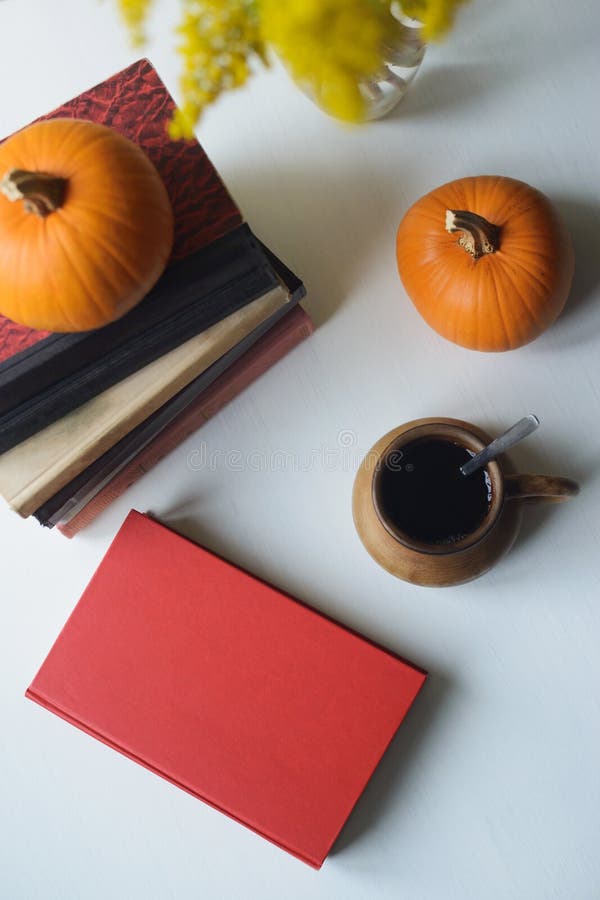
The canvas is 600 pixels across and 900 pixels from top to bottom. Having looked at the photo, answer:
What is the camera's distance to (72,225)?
1.67 ft

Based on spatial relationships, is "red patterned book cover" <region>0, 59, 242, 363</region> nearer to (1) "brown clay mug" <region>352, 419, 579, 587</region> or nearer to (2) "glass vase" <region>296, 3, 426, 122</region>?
(2) "glass vase" <region>296, 3, 426, 122</region>

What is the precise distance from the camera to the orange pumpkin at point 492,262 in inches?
24.9

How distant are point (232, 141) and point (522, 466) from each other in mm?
424

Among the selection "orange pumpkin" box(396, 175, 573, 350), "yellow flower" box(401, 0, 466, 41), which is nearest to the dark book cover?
"orange pumpkin" box(396, 175, 573, 350)

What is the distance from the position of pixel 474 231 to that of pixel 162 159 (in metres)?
0.25

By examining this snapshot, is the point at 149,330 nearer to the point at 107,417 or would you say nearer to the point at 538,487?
the point at 107,417

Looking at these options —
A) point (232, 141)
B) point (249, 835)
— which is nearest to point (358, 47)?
point (232, 141)

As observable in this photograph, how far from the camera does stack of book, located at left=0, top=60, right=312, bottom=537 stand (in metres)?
0.60

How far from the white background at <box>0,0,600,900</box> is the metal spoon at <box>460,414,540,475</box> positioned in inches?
4.5

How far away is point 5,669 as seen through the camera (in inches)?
29.9

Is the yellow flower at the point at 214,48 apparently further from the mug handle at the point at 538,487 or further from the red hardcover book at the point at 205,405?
the mug handle at the point at 538,487

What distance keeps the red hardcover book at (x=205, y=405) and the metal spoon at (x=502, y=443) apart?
20 centimetres

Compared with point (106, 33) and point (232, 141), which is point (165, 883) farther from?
point (106, 33)

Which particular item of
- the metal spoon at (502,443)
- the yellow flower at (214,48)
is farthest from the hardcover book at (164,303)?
the metal spoon at (502,443)
